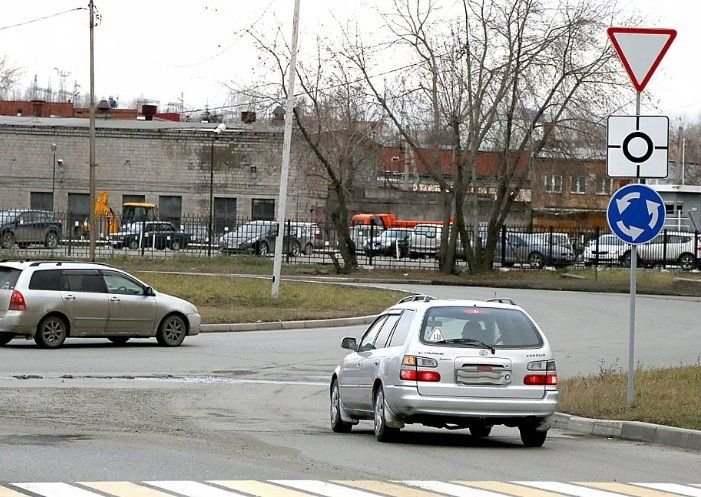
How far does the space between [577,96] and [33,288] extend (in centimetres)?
2913

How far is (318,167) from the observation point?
2333 inches

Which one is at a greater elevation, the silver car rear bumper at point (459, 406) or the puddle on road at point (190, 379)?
the silver car rear bumper at point (459, 406)

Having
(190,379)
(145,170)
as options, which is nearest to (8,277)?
(190,379)

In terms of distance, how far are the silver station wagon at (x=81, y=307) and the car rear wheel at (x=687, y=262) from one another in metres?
36.4

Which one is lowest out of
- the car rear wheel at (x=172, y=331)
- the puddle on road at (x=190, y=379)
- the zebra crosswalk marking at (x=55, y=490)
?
the puddle on road at (x=190, y=379)

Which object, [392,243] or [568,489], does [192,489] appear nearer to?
[568,489]

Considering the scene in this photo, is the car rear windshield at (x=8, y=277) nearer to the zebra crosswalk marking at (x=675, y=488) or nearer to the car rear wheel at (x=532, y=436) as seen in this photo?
the car rear wheel at (x=532, y=436)

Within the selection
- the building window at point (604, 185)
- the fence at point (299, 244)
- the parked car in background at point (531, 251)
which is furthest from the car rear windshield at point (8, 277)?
the parked car in background at point (531, 251)

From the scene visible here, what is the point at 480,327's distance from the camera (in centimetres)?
1275

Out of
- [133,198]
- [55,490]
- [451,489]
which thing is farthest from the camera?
[133,198]

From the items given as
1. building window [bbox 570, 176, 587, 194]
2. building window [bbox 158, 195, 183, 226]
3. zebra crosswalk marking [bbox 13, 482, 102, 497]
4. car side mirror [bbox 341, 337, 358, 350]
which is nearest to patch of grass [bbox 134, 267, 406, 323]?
building window [bbox 570, 176, 587, 194]

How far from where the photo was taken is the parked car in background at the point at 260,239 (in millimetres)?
58281

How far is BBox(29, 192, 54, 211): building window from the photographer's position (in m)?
79.6

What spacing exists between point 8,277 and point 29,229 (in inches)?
1380
